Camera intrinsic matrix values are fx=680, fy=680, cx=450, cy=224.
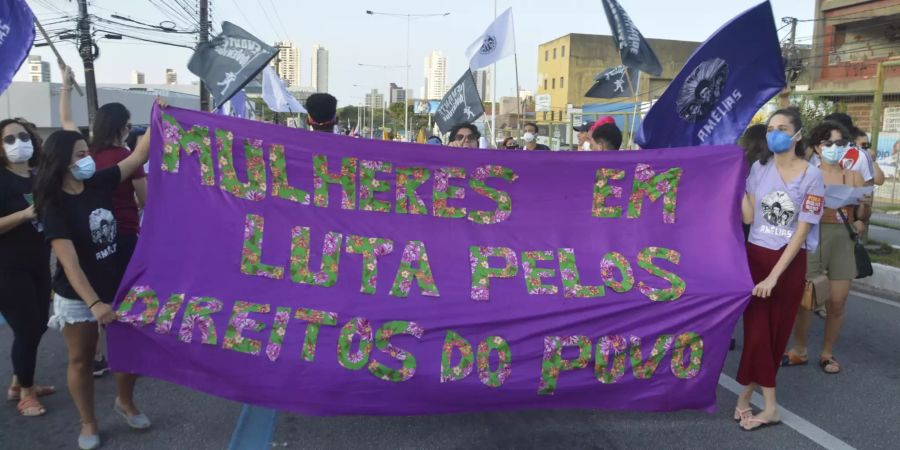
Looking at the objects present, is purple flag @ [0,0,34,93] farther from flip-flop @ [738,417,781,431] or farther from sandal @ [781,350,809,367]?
sandal @ [781,350,809,367]

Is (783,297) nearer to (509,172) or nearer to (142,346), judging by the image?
(509,172)

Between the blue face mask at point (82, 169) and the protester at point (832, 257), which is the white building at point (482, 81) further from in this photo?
the blue face mask at point (82, 169)

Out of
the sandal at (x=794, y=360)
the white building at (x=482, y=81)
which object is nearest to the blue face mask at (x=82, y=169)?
the sandal at (x=794, y=360)

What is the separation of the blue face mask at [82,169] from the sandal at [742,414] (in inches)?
148

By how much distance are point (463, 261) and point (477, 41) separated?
7.35 m

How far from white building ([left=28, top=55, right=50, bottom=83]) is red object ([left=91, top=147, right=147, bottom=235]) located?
83.3 m

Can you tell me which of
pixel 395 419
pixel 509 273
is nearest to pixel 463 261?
pixel 509 273

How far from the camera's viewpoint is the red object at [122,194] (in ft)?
13.4

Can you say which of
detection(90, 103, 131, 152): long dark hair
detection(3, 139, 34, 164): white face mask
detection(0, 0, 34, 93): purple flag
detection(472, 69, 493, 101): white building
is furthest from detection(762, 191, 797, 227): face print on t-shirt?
detection(472, 69, 493, 101): white building

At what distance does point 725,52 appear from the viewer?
4.20 meters

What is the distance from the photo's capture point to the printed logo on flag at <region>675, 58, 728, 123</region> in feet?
13.7

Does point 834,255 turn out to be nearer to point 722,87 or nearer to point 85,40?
point 722,87

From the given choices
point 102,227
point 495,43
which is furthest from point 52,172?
point 495,43

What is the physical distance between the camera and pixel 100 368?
4688mm
